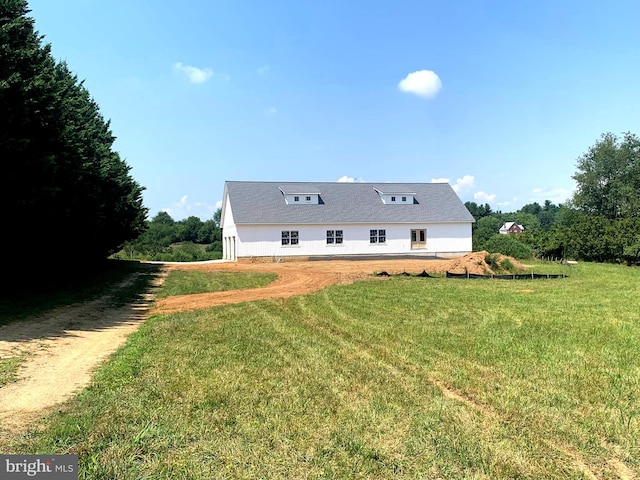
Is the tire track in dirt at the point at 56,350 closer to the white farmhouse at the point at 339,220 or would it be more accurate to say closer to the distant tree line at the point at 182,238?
the white farmhouse at the point at 339,220

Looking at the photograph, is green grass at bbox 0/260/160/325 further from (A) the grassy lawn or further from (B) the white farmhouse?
(B) the white farmhouse

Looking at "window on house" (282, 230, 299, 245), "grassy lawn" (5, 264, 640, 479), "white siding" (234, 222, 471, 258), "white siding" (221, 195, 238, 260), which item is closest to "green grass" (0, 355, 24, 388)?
"grassy lawn" (5, 264, 640, 479)

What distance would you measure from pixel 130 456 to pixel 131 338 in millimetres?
5525

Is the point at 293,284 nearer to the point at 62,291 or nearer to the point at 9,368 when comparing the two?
the point at 62,291

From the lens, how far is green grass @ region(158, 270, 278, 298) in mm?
16812

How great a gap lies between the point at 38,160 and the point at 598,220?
34.7 meters

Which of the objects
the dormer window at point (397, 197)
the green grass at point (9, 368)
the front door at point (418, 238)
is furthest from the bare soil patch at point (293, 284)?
the dormer window at point (397, 197)

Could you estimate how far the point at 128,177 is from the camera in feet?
94.5

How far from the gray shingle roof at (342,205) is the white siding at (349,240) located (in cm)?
56

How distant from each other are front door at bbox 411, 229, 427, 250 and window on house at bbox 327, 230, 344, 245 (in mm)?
6400

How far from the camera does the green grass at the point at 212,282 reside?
1681 cm

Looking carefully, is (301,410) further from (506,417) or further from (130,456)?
(506,417)

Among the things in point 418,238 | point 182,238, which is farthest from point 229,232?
point 182,238

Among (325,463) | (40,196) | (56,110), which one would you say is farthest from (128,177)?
(325,463)
